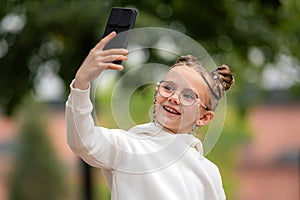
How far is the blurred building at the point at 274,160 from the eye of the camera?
19531 millimetres

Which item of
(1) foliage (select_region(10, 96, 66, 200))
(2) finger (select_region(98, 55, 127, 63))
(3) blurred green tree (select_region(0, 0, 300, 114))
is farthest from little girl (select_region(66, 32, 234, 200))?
(1) foliage (select_region(10, 96, 66, 200))

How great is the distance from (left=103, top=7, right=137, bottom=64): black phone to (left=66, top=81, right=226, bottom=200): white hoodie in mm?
158

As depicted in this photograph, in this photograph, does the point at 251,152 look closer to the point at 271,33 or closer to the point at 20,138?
the point at 20,138

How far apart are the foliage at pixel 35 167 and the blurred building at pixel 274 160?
3.88 metres

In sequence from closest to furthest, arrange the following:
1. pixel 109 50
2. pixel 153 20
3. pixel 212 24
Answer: pixel 109 50, pixel 153 20, pixel 212 24

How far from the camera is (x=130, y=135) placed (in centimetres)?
249

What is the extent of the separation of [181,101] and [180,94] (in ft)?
0.07

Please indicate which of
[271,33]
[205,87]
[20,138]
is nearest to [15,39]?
A: [271,33]

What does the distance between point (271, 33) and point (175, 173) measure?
13.6 feet

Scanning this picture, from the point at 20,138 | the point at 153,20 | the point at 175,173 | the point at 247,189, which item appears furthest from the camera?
the point at 247,189

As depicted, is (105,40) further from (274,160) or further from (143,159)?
(274,160)

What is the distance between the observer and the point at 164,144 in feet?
8.21

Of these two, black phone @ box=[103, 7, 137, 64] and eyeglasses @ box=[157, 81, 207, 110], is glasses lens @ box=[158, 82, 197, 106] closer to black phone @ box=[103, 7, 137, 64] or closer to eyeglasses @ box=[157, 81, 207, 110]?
eyeglasses @ box=[157, 81, 207, 110]

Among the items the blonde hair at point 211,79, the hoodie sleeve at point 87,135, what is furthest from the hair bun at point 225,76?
the hoodie sleeve at point 87,135
